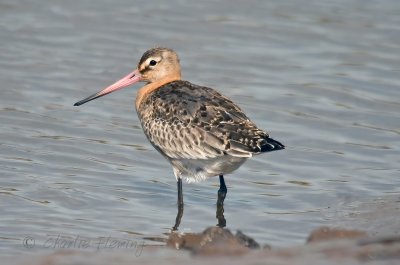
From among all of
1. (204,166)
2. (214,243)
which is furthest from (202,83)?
(214,243)

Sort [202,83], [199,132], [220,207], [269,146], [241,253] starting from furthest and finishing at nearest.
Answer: [202,83], [220,207], [199,132], [269,146], [241,253]

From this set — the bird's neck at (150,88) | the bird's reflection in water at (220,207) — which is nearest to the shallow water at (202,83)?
the bird's reflection in water at (220,207)

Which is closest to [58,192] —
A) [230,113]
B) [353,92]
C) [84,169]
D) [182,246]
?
[84,169]

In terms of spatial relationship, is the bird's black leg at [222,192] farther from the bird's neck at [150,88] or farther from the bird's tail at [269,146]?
the bird's neck at [150,88]

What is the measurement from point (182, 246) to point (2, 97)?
5415 mm

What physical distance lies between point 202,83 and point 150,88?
3.23 metres

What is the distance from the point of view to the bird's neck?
9852mm

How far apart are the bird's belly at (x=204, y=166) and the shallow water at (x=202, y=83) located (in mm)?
361

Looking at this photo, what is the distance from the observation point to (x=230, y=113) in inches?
358

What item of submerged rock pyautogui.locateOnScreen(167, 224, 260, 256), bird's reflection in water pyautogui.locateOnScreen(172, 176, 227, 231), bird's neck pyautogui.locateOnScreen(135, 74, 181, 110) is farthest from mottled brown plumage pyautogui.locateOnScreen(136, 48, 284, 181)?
submerged rock pyautogui.locateOnScreen(167, 224, 260, 256)

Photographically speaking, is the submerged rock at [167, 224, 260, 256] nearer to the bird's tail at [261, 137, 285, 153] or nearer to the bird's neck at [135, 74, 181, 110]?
the bird's tail at [261, 137, 285, 153]

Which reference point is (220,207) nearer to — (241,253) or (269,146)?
(269,146)

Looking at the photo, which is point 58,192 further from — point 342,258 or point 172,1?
point 172,1

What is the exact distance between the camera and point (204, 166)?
9102mm
